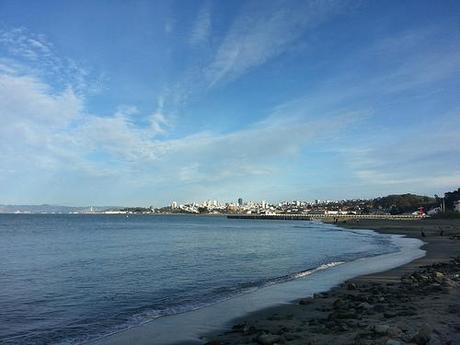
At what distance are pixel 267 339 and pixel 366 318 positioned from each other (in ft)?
11.5

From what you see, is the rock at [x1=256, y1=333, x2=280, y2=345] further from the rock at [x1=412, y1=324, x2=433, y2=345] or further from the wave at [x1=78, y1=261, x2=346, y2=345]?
the wave at [x1=78, y1=261, x2=346, y2=345]

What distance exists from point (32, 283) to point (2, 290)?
86.5 inches

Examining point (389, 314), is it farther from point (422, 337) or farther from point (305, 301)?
point (305, 301)

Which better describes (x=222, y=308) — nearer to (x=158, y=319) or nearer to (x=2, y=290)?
(x=158, y=319)

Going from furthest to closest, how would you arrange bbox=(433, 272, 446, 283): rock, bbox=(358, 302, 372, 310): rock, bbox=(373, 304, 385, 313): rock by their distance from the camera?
bbox=(433, 272, 446, 283): rock < bbox=(358, 302, 372, 310): rock < bbox=(373, 304, 385, 313): rock

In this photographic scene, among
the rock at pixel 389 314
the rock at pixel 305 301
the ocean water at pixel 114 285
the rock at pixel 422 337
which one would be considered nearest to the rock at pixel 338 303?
the rock at pixel 305 301

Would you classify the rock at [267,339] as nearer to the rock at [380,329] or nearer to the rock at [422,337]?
Answer: the rock at [380,329]

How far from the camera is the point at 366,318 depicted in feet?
42.8

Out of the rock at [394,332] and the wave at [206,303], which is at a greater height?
the rock at [394,332]

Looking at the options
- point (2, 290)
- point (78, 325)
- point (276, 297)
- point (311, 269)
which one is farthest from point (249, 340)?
point (311, 269)

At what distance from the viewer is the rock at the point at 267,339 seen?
1095 cm

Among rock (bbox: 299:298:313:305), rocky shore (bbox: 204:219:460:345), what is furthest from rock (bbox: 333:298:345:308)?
rock (bbox: 299:298:313:305)

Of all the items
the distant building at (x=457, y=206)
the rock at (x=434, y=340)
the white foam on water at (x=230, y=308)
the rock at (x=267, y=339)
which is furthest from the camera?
the distant building at (x=457, y=206)

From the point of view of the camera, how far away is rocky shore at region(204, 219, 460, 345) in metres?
10.6
